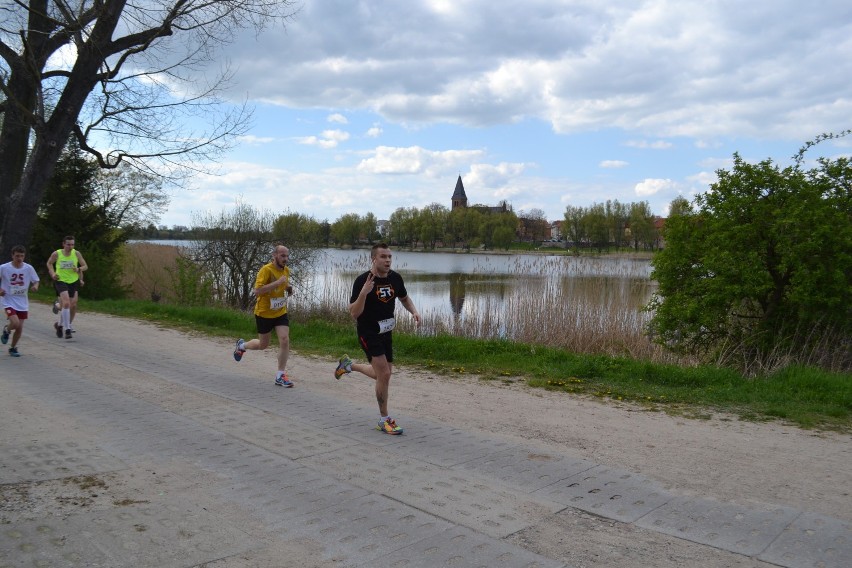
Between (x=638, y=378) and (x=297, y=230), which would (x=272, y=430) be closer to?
(x=638, y=378)

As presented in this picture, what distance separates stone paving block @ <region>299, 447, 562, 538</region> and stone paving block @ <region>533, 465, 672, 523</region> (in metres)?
0.22

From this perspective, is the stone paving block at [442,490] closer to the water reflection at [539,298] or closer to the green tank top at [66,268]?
the water reflection at [539,298]

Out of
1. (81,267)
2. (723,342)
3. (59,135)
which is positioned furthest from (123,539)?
(59,135)

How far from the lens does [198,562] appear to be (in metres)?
3.74

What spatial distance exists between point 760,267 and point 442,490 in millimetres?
7424

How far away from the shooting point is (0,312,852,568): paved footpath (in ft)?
12.8

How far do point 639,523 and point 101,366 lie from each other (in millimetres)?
8190

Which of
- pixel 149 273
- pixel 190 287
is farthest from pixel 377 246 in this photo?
pixel 149 273

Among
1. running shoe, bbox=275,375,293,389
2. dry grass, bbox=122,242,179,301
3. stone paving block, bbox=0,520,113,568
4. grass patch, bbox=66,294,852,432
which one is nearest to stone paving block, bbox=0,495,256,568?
stone paving block, bbox=0,520,113,568

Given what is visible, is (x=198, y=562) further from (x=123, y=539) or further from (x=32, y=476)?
(x=32, y=476)

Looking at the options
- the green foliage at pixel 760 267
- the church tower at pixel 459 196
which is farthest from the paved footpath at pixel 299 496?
the church tower at pixel 459 196

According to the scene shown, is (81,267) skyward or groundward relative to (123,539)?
skyward

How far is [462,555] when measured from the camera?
3.89 m

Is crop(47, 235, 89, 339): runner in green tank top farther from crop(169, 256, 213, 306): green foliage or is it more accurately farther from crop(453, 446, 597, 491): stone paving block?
crop(453, 446, 597, 491): stone paving block
